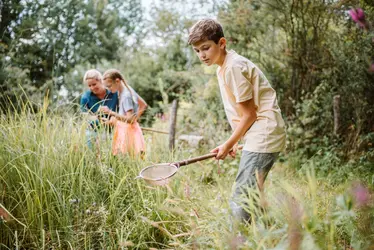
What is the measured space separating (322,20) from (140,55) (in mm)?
10010

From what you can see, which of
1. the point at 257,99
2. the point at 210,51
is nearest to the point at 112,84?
the point at 210,51

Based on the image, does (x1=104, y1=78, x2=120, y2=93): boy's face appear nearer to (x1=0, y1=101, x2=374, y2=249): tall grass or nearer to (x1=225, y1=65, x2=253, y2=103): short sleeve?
(x1=0, y1=101, x2=374, y2=249): tall grass

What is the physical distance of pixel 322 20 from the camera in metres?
6.46

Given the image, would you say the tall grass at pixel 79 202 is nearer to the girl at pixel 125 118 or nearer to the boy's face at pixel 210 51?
the girl at pixel 125 118

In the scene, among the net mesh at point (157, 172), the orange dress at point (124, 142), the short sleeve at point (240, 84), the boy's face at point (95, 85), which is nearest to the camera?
the short sleeve at point (240, 84)

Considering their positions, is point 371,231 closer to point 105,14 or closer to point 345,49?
point 345,49

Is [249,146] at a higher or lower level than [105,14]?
lower

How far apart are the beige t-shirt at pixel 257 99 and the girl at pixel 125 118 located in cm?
132

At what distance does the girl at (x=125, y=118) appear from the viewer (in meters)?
3.47

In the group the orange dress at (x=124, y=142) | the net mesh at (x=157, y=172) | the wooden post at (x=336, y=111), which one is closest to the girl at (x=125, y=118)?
the orange dress at (x=124, y=142)

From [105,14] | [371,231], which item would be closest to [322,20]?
[371,231]

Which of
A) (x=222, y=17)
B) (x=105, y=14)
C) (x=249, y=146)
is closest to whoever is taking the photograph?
(x=249, y=146)

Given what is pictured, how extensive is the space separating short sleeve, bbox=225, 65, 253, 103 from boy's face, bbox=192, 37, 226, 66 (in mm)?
190

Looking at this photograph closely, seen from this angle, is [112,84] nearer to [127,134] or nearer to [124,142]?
[127,134]
